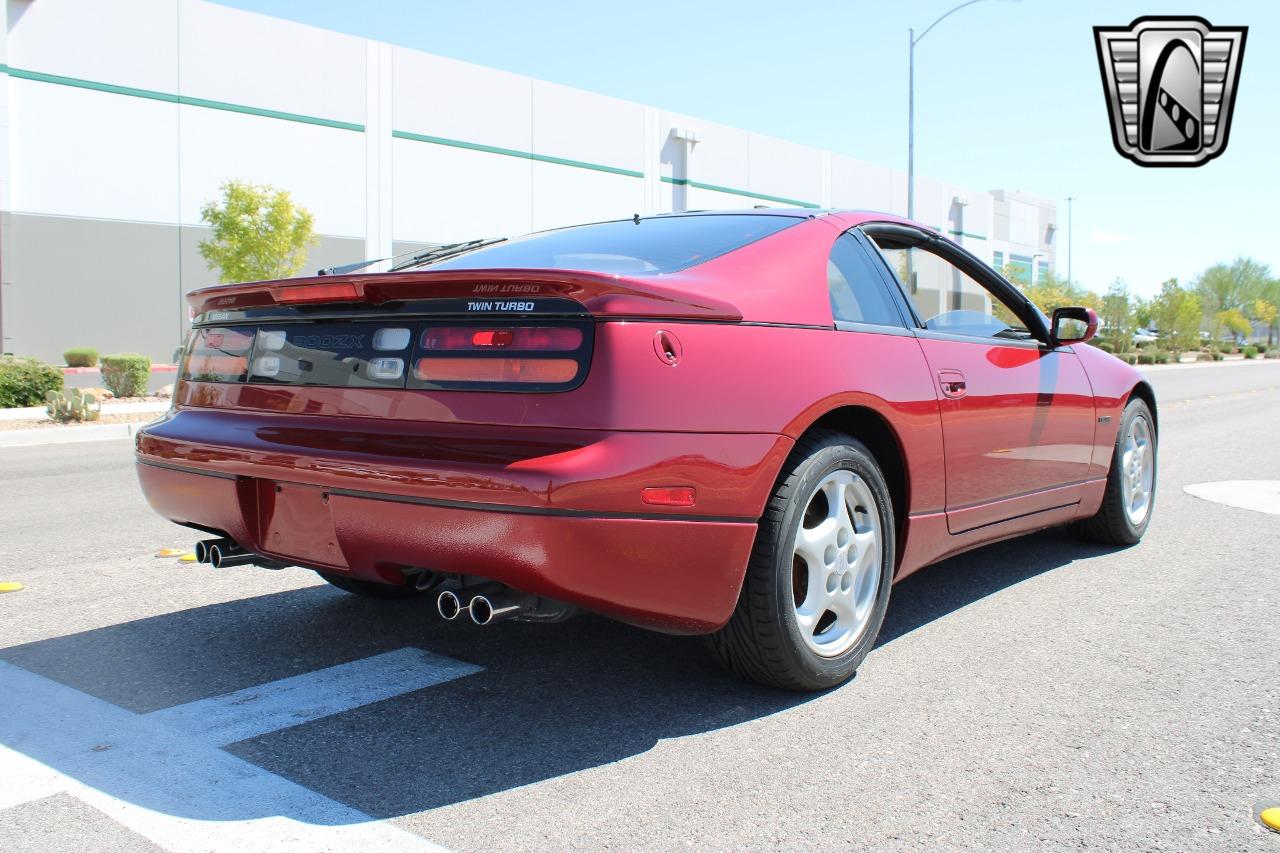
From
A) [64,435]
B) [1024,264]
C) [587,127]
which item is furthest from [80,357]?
[1024,264]

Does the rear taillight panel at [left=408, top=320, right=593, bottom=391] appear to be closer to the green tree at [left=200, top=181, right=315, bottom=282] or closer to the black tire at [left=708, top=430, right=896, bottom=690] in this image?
the black tire at [left=708, top=430, right=896, bottom=690]

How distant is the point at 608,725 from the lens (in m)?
3.03

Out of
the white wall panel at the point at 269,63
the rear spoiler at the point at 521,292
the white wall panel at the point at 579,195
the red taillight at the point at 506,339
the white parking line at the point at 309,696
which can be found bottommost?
the white parking line at the point at 309,696

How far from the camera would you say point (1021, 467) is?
4355 millimetres

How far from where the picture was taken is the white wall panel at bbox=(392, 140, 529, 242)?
28844mm

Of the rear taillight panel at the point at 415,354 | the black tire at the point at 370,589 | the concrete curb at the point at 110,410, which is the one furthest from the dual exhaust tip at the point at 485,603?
the concrete curb at the point at 110,410

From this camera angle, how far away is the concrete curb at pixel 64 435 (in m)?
11.8

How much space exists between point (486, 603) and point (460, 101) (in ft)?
95.1

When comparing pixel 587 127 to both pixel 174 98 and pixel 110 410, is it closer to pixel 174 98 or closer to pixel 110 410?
pixel 174 98

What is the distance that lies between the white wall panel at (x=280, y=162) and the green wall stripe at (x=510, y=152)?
171 cm

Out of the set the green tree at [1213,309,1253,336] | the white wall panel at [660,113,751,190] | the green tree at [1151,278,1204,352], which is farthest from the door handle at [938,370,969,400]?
the green tree at [1213,309,1253,336]

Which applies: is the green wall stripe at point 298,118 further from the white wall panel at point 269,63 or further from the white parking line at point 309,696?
the white parking line at point 309,696

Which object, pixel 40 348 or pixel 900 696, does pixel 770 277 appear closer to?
pixel 900 696

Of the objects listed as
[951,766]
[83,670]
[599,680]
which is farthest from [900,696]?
[83,670]
